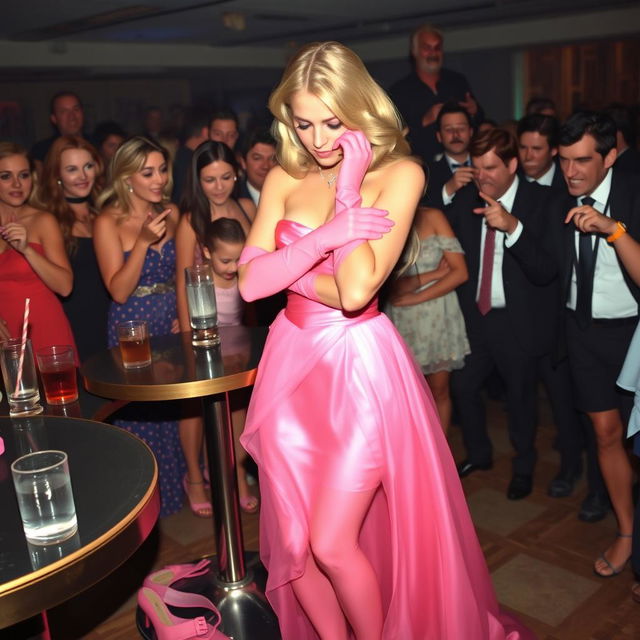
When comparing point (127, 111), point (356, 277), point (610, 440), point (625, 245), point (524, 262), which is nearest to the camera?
point (356, 277)

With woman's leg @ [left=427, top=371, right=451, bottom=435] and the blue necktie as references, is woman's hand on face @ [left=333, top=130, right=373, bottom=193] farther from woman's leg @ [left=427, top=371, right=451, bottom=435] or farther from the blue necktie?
woman's leg @ [left=427, top=371, right=451, bottom=435]

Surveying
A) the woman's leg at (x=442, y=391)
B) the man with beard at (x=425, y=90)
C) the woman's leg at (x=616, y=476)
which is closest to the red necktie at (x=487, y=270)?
the woman's leg at (x=442, y=391)

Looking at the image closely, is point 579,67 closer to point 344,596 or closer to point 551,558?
point 551,558

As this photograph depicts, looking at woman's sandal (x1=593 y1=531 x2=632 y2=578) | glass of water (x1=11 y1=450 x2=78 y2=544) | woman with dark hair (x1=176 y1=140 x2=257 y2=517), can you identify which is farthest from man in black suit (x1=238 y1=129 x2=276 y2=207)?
glass of water (x1=11 y1=450 x2=78 y2=544)

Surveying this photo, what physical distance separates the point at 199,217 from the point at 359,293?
1.60m

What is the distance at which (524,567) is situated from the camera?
2836mm

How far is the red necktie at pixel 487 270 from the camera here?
130 inches

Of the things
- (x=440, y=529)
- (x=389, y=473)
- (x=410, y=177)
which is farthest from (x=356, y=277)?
(x=440, y=529)

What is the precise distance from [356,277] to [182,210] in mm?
1681

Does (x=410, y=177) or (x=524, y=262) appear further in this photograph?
A: (x=524, y=262)

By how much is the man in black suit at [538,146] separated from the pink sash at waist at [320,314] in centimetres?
218

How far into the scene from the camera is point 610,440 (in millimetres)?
2779

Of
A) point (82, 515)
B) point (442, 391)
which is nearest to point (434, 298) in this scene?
point (442, 391)

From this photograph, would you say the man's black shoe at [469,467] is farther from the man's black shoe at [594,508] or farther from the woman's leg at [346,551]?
the woman's leg at [346,551]
